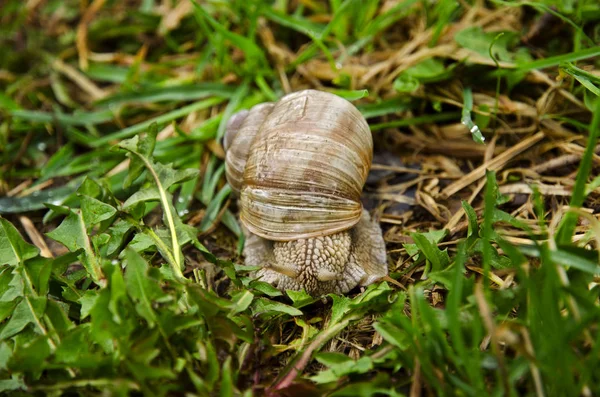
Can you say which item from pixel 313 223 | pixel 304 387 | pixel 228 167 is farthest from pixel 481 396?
pixel 228 167

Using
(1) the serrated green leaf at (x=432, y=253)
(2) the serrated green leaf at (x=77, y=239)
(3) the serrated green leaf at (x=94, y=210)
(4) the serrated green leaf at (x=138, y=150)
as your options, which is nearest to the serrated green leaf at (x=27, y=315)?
(2) the serrated green leaf at (x=77, y=239)

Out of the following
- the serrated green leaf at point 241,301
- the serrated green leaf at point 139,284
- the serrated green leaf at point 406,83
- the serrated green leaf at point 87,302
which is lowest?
the serrated green leaf at point 241,301

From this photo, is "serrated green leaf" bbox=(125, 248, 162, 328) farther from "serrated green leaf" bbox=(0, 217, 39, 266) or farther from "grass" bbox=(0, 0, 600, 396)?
"serrated green leaf" bbox=(0, 217, 39, 266)

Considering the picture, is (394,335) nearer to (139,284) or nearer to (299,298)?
(299,298)

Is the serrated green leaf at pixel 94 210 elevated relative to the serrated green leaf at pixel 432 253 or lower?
elevated

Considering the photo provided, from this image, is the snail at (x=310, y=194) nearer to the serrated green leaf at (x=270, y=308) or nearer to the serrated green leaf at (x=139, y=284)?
the serrated green leaf at (x=270, y=308)

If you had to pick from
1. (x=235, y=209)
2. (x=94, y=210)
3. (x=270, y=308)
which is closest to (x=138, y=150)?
(x=94, y=210)

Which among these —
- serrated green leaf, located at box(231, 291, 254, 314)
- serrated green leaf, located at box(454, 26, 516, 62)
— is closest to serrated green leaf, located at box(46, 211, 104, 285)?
serrated green leaf, located at box(231, 291, 254, 314)
